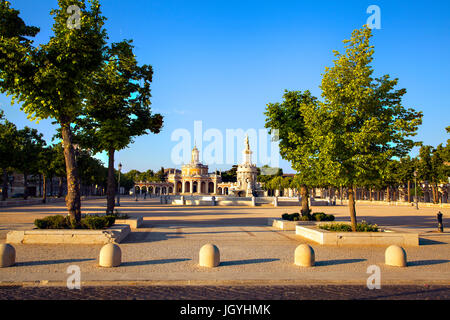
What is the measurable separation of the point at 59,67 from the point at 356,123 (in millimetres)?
13506

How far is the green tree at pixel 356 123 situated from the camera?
15523mm

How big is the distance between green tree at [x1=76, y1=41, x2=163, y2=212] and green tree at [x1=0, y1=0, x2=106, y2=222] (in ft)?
→ 14.3

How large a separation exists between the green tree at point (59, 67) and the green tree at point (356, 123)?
10.3 m

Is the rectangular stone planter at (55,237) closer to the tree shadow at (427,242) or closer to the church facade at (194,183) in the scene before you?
the tree shadow at (427,242)

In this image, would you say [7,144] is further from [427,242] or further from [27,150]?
[427,242]

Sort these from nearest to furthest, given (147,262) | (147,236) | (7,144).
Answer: (147,262) < (147,236) < (7,144)

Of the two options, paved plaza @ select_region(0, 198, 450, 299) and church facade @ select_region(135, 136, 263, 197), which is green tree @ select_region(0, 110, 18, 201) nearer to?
paved plaza @ select_region(0, 198, 450, 299)

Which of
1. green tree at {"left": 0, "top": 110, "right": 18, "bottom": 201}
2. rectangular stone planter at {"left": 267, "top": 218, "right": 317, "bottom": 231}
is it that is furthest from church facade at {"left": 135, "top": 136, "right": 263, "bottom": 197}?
rectangular stone planter at {"left": 267, "top": 218, "right": 317, "bottom": 231}

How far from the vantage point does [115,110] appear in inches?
848

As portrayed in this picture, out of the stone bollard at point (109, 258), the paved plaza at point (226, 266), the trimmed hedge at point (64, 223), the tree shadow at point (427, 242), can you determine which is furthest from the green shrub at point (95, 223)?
the tree shadow at point (427, 242)

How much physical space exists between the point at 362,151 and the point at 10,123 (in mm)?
48365

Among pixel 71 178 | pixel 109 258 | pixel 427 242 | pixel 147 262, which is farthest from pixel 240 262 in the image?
pixel 427 242

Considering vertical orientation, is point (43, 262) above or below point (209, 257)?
below
